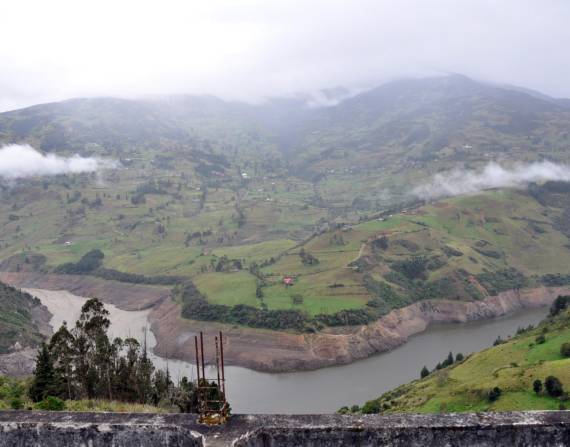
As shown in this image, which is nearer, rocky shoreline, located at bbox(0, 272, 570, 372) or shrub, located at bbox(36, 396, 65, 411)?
shrub, located at bbox(36, 396, 65, 411)

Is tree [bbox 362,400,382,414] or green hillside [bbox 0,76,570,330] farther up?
green hillside [bbox 0,76,570,330]

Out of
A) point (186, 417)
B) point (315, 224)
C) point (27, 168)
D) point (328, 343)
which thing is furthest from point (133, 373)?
point (27, 168)

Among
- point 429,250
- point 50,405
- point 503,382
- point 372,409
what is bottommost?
point 372,409

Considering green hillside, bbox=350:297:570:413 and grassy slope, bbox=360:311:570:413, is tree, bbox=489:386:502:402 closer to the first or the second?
green hillside, bbox=350:297:570:413

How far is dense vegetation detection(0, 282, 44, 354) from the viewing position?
51.8 metres

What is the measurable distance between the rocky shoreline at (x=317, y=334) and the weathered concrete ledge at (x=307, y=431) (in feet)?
143

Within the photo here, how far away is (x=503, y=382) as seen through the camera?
3175 cm

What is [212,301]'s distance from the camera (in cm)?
6153

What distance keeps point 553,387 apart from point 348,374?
71.9 ft

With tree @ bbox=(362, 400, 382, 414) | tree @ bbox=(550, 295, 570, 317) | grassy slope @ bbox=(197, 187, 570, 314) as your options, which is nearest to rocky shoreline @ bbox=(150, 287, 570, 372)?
grassy slope @ bbox=(197, 187, 570, 314)

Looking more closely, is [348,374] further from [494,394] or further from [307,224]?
[307,224]

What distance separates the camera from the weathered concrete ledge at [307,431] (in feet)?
23.1

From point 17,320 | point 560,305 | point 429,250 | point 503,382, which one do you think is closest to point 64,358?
point 503,382

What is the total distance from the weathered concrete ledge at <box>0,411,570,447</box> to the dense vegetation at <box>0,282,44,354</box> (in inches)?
1924
